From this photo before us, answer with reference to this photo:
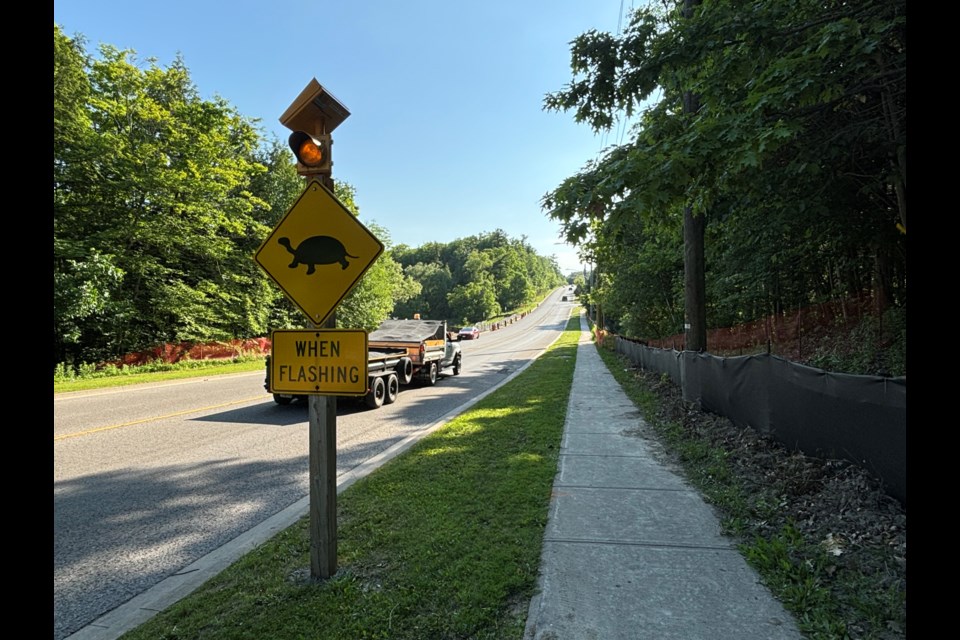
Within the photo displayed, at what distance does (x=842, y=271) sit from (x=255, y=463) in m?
14.3

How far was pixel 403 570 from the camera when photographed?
3.31m

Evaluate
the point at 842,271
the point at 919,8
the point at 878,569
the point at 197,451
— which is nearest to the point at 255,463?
the point at 197,451

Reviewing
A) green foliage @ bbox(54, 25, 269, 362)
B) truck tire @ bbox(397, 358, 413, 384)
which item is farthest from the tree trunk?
green foliage @ bbox(54, 25, 269, 362)

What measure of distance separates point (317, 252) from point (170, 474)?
4263 mm

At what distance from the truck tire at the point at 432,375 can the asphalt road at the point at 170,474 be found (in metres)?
2.43

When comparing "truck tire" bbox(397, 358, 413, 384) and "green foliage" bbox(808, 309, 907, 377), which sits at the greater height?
"green foliage" bbox(808, 309, 907, 377)

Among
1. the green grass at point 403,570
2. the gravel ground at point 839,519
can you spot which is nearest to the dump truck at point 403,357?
the green grass at point 403,570

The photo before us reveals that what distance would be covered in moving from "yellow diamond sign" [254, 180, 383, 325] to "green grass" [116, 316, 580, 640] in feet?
5.95

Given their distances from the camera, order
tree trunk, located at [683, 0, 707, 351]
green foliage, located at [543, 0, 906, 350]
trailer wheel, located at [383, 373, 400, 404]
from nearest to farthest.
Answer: green foliage, located at [543, 0, 906, 350] → tree trunk, located at [683, 0, 707, 351] → trailer wheel, located at [383, 373, 400, 404]

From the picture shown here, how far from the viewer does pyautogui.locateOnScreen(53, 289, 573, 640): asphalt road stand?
361 cm

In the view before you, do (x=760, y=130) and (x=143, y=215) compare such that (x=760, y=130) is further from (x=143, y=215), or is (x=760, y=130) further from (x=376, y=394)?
(x=143, y=215)

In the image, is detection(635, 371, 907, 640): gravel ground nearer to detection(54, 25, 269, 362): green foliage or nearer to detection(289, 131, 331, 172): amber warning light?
detection(289, 131, 331, 172): amber warning light

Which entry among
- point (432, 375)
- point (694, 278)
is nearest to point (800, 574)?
point (694, 278)
